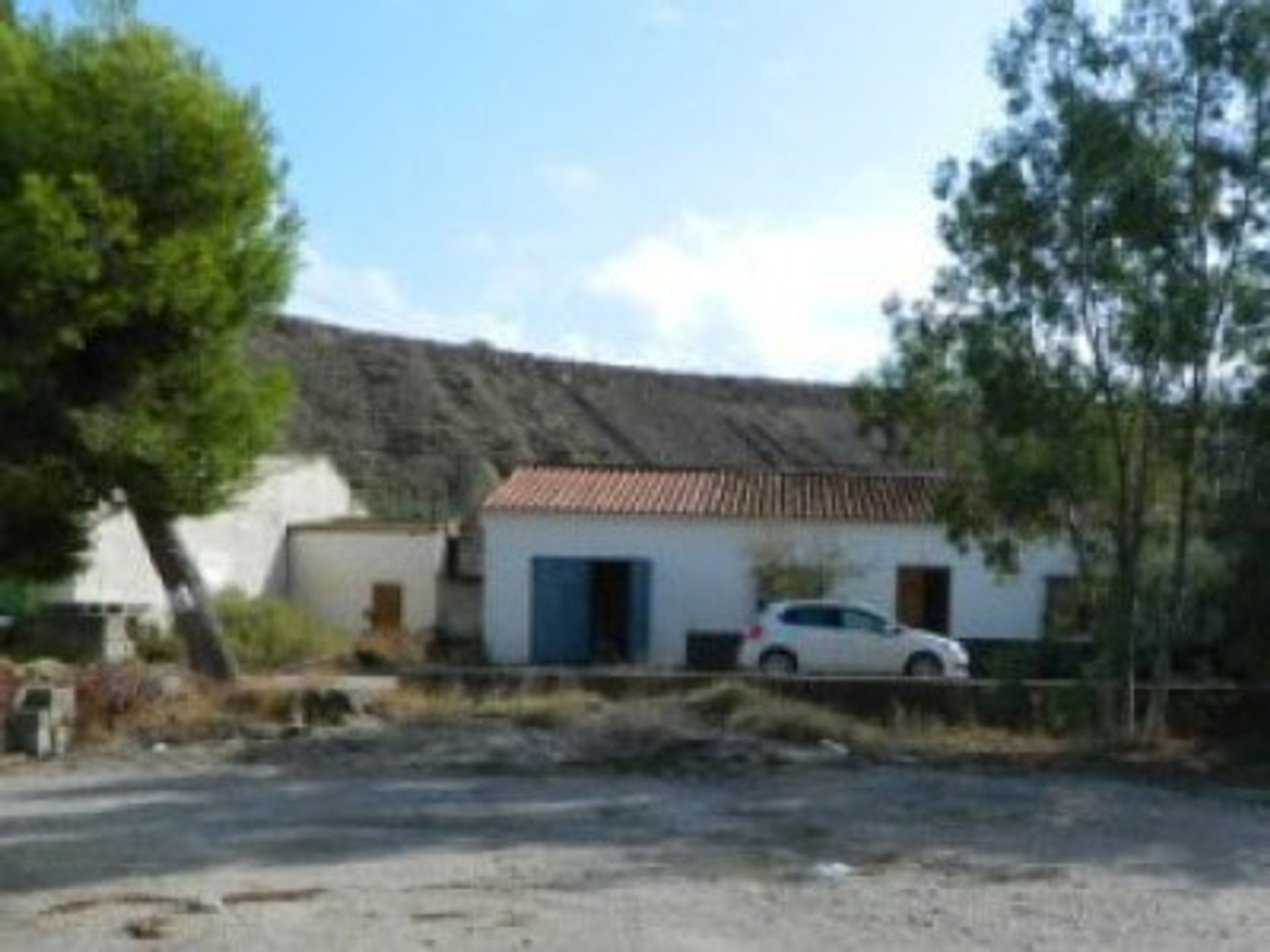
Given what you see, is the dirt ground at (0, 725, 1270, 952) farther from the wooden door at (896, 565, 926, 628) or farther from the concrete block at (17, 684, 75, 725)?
the wooden door at (896, 565, 926, 628)

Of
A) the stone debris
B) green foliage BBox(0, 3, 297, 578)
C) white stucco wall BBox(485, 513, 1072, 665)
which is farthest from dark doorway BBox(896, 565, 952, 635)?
the stone debris

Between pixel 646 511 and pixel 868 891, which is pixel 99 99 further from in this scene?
pixel 646 511

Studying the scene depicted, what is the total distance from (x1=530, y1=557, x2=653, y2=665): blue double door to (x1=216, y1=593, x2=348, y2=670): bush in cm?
453

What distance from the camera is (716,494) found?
48969 millimetres

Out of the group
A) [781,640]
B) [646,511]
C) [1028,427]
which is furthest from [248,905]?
[646,511]

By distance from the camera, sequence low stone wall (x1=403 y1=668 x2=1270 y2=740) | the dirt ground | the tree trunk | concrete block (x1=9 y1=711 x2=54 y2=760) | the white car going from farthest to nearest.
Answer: the white car
the tree trunk
low stone wall (x1=403 y1=668 x2=1270 y2=740)
concrete block (x1=9 y1=711 x2=54 y2=760)
the dirt ground

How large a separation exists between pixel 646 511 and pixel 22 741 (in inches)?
1097

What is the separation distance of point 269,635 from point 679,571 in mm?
9860

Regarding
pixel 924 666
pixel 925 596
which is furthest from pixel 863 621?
pixel 925 596

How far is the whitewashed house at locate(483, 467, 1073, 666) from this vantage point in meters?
46.6

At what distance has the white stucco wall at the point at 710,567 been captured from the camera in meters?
46.6

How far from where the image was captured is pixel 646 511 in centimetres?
4716

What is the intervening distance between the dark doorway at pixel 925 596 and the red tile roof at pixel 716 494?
126cm

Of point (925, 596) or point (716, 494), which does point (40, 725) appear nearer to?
point (716, 494)
